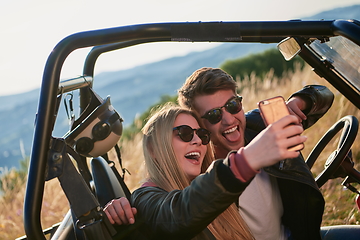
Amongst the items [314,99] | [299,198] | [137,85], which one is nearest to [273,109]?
[299,198]

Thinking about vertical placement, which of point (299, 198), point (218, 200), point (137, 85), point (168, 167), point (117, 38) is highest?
point (137, 85)

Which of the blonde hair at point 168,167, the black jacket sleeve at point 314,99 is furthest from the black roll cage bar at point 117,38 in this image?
the black jacket sleeve at point 314,99

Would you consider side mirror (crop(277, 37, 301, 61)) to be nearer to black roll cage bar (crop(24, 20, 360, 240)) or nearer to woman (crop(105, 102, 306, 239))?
black roll cage bar (crop(24, 20, 360, 240))

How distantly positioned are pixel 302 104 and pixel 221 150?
1.62ft

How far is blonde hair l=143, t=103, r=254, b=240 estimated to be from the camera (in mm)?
1797

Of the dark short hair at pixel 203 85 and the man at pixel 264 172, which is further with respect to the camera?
the dark short hair at pixel 203 85

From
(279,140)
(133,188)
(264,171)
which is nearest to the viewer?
(279,140)

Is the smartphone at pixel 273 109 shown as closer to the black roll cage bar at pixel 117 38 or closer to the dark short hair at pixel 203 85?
the black roll cage bar at pixel 117 38

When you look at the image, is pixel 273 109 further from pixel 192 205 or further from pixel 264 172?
pixel 264 172

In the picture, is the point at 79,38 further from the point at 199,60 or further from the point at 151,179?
the point at 199,60

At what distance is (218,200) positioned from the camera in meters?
1.20

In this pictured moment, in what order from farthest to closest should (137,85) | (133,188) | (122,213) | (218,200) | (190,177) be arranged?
(137,85), (133,188), (190,177), (122,213), (218,200)

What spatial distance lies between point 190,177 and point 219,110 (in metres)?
0.42

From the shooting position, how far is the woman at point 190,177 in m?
1.12
